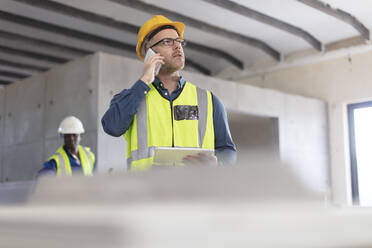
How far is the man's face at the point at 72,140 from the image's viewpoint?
571 centimetres

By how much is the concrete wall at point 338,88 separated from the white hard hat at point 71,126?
538 cm

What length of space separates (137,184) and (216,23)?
26.7ft

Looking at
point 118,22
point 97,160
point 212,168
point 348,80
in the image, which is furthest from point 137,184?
point 348,80

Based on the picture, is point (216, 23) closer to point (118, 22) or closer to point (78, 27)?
point (118, 22)

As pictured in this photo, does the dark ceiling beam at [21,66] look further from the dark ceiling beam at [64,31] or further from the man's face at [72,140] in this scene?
the man's face at [72,140]

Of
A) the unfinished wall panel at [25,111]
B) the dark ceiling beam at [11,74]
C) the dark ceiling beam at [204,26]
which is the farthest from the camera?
the dark ceiling beam at [11,74]

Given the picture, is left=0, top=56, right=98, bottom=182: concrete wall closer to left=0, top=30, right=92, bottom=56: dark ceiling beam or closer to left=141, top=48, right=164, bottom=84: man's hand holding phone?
left=0, top=30, right=92, bottom=56: dark ceiling beam

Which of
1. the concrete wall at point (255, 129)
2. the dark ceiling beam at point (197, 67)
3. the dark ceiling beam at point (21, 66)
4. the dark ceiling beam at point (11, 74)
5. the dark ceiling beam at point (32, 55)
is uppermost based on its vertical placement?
the dark ceiling beam at point (197, 67)

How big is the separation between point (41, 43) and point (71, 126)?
3.35 metres

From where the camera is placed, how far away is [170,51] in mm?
2225

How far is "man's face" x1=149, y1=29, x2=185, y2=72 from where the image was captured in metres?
2.21

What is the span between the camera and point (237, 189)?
280mm

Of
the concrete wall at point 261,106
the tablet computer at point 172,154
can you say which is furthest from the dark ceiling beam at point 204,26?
the tablet computer at point 172,154

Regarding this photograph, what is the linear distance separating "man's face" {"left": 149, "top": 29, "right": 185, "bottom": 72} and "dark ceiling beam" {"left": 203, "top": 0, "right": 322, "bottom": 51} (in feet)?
16.0
